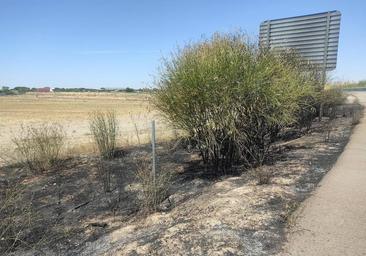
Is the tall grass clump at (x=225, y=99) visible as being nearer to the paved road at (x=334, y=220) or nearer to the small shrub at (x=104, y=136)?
the paved road at (x=334, y=220)

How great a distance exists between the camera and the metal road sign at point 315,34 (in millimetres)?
19031

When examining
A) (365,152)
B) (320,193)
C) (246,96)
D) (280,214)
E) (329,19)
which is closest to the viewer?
(280,214)

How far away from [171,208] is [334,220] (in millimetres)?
2601

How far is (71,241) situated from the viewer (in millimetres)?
6156

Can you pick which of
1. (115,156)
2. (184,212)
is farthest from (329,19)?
(184,212)

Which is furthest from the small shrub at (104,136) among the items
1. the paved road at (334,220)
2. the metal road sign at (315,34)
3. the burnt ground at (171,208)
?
the metal road sign at (315,34)

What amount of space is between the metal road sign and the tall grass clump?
9705mm

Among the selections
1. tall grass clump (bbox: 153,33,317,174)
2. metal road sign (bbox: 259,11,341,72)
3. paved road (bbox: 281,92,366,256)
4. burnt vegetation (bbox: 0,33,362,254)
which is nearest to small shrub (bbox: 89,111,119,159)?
burnt vegetation (bbox: 0,33,362,254)

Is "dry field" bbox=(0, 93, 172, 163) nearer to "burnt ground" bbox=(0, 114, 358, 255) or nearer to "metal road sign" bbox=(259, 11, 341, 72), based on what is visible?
"burnt ground" bbox=(0, 114, 358, 255)

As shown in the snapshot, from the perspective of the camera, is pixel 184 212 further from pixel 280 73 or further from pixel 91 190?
pixel 280 73

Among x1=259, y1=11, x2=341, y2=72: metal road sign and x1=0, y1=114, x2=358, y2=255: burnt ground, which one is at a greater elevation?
x1=259, y1=11, x2=341, y2=72: metal road sign

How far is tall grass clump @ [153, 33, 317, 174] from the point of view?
848 cm

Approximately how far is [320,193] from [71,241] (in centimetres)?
364

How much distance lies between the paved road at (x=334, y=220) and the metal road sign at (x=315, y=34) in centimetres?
1152
